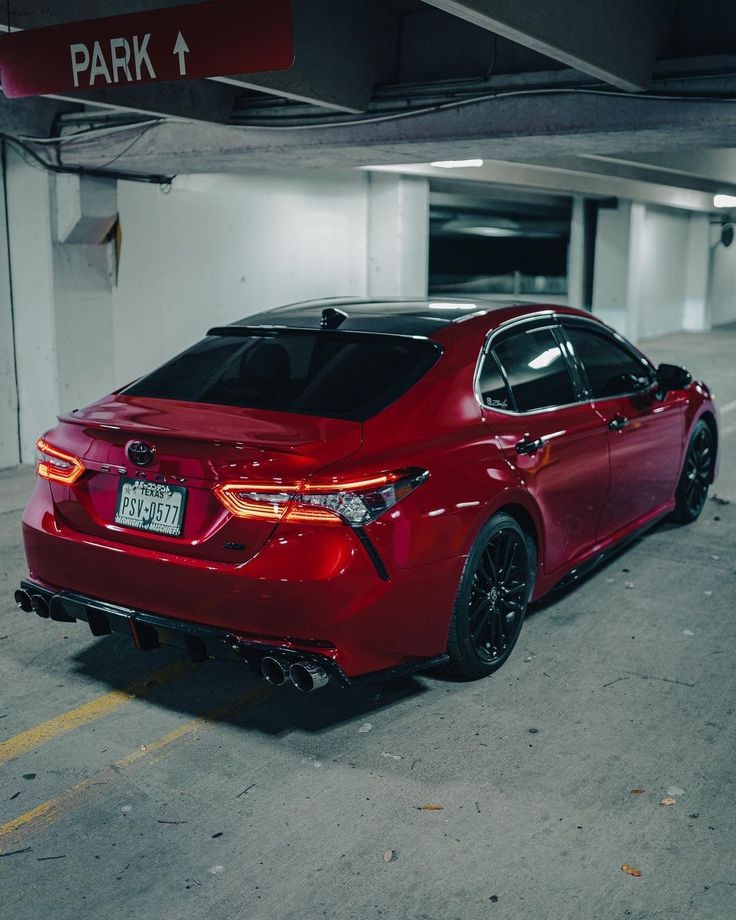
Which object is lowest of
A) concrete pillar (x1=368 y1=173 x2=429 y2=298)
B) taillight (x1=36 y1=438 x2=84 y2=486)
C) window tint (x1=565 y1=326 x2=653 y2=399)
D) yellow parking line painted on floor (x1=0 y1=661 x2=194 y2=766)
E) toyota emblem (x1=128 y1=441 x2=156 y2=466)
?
yellow parking line painted on floor (x1=0 y1=661 x2=194 y2=766)

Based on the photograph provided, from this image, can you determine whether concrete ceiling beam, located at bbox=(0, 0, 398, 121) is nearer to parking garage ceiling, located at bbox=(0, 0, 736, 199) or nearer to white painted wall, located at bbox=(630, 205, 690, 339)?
parking garage ceiling, located at bbox=(0, 0, 736, 199)

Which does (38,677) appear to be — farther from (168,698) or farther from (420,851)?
(420,851)

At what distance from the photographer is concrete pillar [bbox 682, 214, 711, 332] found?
85.9 ft

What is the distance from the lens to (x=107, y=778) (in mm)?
3699

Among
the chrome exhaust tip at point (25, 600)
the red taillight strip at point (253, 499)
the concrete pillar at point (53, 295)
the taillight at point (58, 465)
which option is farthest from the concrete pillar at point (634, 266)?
the red taillight strip at point (253, 499)

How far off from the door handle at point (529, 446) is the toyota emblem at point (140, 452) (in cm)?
160

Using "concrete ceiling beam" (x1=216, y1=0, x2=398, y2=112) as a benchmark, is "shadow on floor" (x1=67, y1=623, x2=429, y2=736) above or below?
below

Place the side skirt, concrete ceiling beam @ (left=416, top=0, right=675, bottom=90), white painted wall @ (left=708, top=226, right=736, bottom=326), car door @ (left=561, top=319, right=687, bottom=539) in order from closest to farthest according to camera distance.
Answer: concrete ceiling beam @ (left=416, top=0, right=675, bottom=90), the side skirt, car door @ (left=561, top=319, right=687, bottom=539), white painted wall @ (left=708, top=226, right=736, bottom=326)

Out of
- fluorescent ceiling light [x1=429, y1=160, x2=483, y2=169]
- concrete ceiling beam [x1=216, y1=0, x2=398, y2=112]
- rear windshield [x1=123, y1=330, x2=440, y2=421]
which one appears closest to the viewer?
rear windshield [x1=123, y1=330, x2=440, y2=421]

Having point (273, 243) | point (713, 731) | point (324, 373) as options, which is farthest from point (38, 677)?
point (273, 243)

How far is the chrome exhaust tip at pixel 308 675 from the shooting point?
354cm

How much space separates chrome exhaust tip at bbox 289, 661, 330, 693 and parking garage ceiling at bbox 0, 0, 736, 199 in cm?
302

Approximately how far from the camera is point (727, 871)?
313 centimetres

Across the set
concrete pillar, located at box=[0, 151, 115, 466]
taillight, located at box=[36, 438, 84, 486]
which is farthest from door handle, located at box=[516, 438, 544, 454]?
concrete pillar, located at box=[0, 151, 115, 466]
